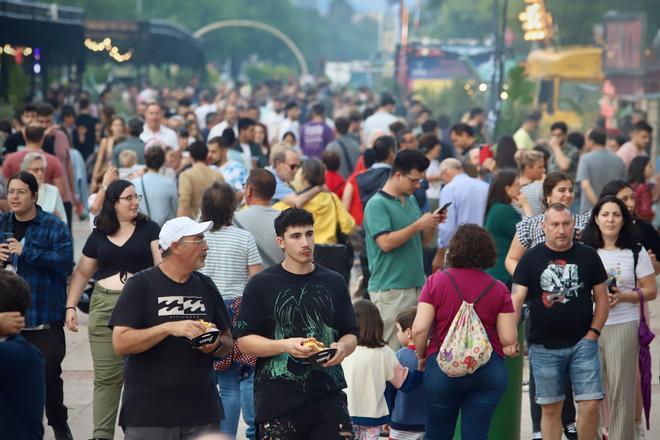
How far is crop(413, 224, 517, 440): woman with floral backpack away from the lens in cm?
729

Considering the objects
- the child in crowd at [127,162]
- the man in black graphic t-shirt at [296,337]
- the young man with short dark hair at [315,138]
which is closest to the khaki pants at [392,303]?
the man in black graphic t-shirt at [296,337]

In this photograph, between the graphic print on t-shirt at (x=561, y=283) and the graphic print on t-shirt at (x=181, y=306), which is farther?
the graphic print on t-shirt at (x=561, y=283)

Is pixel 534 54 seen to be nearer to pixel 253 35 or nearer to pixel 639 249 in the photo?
pixel 639 249

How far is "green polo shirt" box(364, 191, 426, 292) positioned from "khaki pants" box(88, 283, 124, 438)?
6.65ft

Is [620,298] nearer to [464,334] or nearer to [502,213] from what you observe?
[464,334]

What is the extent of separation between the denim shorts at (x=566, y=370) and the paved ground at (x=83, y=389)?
53.7 inches

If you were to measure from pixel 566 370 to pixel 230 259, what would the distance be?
2134 mm

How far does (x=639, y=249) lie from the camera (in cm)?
870

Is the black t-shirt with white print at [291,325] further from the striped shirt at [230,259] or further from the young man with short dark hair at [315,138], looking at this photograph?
the young man with short dark hair at [315,138]

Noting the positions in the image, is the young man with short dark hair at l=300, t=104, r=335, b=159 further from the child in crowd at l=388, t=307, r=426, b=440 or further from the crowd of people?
the child in crowd at l=388, t=307, r=426, b=440

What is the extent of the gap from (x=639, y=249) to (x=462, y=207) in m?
3.62

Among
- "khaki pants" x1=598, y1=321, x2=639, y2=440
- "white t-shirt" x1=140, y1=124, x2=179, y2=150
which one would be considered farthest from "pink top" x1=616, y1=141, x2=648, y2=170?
"khaki pants" x1=598, y1=321, x2=639, y2=440

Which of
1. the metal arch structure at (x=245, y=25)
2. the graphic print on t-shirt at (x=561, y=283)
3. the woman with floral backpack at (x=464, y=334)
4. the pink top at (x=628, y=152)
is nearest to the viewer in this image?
the woman with floral backpack at (x=464, y=334)

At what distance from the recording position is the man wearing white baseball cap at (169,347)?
21.1 ft
